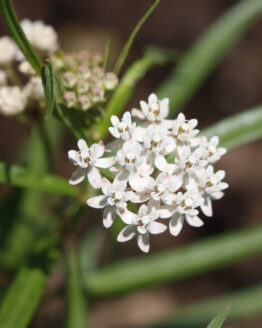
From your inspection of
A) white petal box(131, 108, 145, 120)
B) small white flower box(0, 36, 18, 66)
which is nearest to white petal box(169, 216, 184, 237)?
white petal box(131, 108, 145, 120)

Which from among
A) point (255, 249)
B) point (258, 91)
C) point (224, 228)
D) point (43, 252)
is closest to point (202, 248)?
point (255, 249)

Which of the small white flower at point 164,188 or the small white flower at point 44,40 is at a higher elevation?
the small white flower at point 44,40

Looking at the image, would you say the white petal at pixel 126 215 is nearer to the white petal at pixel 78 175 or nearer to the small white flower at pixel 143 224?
the small white flower at pixel 143 224

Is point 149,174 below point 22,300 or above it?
above

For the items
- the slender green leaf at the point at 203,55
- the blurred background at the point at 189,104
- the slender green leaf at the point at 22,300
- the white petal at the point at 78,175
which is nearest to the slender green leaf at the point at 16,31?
the white petal at the point at 78,175

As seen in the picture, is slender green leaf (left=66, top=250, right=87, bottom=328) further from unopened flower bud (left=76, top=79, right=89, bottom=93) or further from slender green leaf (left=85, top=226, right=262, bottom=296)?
unopened flower bud (left=76, top=79, right=89, bottom=93)

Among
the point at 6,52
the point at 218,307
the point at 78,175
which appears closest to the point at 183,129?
the point at 78,175

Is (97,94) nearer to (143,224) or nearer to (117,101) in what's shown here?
(117,101)

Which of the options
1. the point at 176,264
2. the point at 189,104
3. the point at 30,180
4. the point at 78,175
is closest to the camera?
the point at 78,175

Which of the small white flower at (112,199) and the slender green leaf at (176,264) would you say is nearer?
the small white flower at (112,199)
